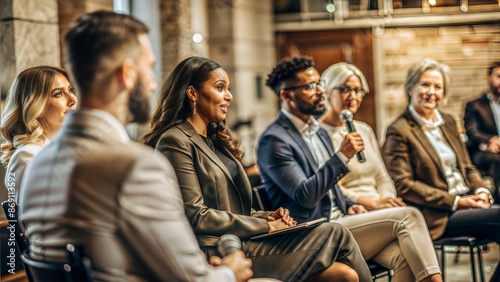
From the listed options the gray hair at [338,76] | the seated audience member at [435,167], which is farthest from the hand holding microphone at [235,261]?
the gray hair at [338,76]

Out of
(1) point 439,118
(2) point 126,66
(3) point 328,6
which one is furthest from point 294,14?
(2) point 126,66

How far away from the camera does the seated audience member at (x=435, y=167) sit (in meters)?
4.09

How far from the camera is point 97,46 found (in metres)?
1.77

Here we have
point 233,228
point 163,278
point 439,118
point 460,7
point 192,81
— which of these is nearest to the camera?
point 163,278

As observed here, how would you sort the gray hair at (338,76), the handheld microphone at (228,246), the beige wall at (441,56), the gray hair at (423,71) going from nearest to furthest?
the handheld microphone at (228,246)
the gray hair at (338,76)
the gray hair at (423,71)
the beige wall at (441,56)

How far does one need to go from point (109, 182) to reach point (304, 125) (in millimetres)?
2274

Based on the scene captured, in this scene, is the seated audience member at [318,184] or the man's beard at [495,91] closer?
the seated audience member at [318,184]

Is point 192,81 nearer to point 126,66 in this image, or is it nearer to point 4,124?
point 4,124

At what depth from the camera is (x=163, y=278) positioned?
5.72ft

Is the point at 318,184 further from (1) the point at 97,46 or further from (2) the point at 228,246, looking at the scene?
(1) the point at 97,46

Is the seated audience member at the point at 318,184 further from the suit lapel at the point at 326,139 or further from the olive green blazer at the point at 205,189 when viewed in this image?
the olive green blazer at the point at 205,189

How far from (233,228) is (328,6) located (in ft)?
23.6

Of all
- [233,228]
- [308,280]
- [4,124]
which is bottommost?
[308,280]

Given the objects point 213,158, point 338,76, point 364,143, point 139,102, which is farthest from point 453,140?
point 139,102
